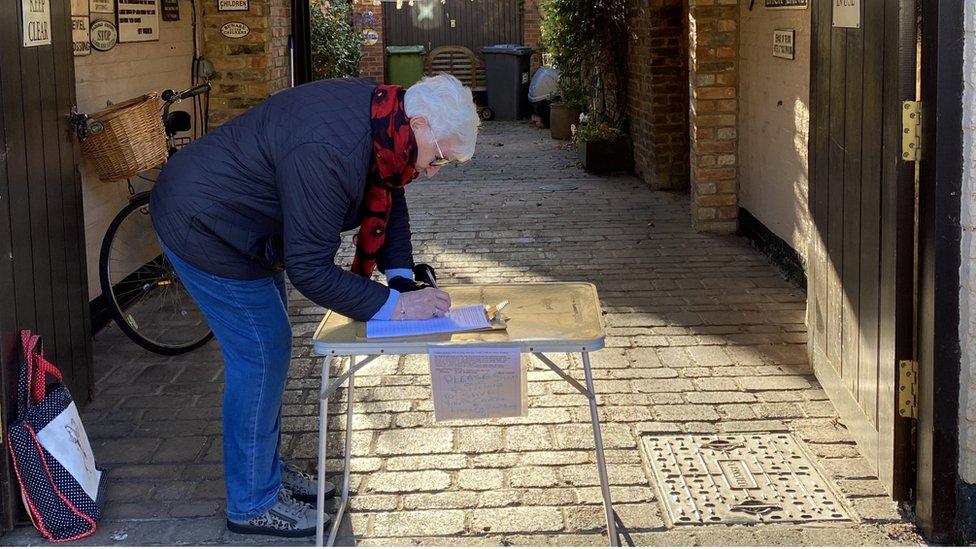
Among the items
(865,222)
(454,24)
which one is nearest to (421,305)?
(865,222)

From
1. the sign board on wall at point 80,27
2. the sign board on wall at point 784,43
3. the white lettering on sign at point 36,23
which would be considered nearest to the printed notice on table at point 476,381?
the white lettering on sign at point 36,23

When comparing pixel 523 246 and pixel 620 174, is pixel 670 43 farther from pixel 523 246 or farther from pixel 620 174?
pixel 523 246

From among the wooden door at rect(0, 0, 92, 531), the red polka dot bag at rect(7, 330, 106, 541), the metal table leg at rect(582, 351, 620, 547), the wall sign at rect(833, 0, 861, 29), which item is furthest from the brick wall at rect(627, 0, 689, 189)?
the red polka dot bag at rect(7, 330, 106, 541)

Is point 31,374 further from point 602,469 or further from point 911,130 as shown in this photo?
point 911,130

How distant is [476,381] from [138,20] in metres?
4.73

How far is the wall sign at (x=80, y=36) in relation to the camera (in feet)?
19.6

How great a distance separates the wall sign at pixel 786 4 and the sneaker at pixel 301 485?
4288 millimetres

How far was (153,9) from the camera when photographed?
7.27 meters

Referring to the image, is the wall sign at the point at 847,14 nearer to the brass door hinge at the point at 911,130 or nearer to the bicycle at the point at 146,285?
the brass door hinge at the point at 911,130

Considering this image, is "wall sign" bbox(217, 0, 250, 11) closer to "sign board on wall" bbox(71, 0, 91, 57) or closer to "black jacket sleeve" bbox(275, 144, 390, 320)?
"sign board on wall" bbox(71, 0, 91, 57)

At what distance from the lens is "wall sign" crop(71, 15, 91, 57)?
5988 millimetres

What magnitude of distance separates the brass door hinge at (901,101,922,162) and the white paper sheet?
142cm

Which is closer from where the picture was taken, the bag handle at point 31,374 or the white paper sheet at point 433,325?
the white paper sheet at point 433,325

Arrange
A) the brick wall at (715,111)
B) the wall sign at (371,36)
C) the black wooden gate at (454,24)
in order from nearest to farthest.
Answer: the brick wall at (715,111)
the wall sign at (371,36)
the black wooden gate at (454,24)
